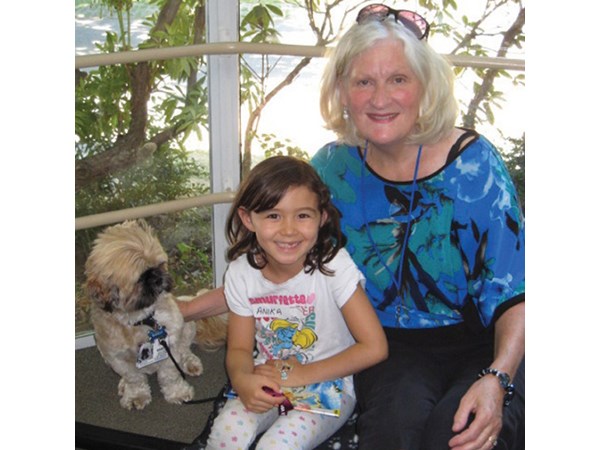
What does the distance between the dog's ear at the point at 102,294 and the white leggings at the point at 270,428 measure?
547 mm

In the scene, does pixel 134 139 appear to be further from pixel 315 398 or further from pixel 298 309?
pixel 315 398

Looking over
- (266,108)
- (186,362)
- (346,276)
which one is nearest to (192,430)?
(186,362)

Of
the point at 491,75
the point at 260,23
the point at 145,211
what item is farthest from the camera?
the point at 491,75

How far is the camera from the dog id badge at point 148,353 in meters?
2.42

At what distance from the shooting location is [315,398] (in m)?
1.87

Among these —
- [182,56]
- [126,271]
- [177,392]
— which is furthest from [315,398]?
[182,56]

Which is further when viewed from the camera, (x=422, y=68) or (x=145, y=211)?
(x=145, y=211)

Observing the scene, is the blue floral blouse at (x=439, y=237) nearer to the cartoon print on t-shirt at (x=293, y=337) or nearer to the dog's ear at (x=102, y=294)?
the cartoon print on t-shirt at (x=293, y=337)

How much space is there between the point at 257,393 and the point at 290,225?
0.37 meters

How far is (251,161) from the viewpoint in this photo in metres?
3.29

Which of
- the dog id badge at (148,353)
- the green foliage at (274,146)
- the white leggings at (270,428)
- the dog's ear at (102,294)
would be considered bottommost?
the white leggings at (270,428)

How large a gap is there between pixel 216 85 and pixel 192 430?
1200 millimetres

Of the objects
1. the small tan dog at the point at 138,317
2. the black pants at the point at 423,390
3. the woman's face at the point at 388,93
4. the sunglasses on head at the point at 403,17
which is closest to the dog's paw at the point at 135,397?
the small tan dog at the point at 138,317

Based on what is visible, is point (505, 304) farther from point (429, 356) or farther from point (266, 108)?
point (266, 108)
